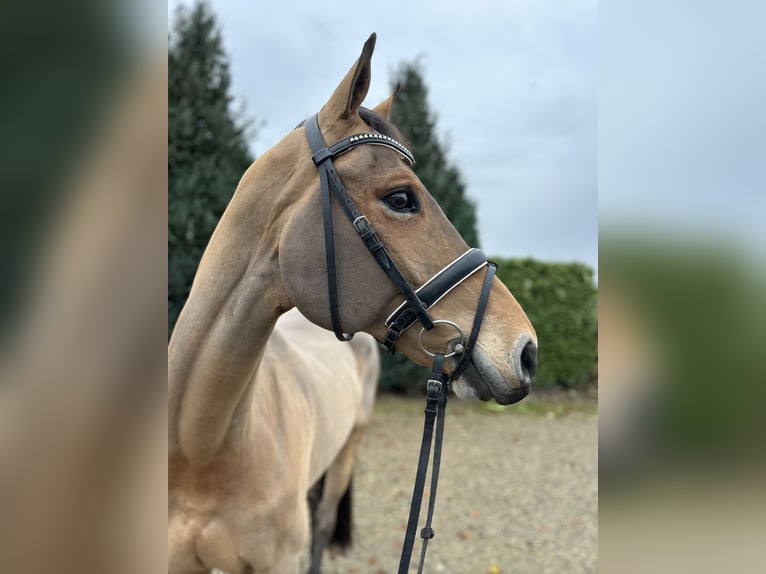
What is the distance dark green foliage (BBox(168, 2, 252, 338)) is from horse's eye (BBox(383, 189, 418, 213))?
18.9ft

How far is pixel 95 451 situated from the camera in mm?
668

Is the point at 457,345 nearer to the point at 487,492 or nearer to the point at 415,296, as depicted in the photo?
the point at 415,296

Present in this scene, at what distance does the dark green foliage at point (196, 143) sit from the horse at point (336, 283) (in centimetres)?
539

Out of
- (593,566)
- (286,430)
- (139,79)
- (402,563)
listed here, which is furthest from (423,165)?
(139,79)

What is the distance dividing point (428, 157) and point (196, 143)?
12.3 ft

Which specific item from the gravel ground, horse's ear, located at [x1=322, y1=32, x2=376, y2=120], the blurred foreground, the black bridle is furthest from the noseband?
the gravel ground

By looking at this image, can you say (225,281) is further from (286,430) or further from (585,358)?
(585,358)

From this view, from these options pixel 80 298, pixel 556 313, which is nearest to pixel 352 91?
pixel 80 298

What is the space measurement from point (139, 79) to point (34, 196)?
0.22 meters

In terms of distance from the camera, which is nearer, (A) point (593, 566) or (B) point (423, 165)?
(A) point (593, 566)

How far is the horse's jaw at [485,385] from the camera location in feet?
5.02

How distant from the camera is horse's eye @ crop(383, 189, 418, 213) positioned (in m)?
1.68

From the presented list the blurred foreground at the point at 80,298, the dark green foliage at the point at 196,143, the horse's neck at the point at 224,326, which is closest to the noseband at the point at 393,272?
the horse's neck at the point at 224,326

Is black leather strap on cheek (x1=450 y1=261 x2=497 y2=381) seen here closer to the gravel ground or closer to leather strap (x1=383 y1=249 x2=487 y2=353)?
leather strap (x1=383 y1=249 x2=487 y2=353)
